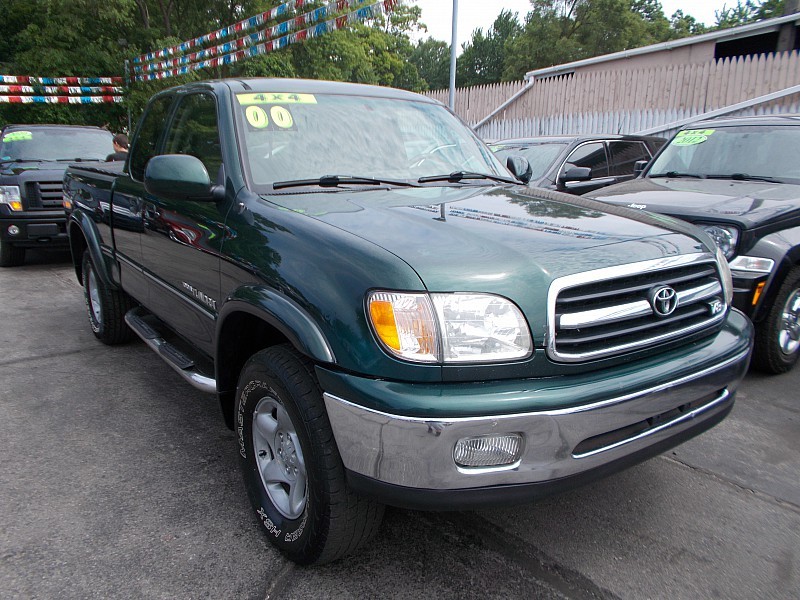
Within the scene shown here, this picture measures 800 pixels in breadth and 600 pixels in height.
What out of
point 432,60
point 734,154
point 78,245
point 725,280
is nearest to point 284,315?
point 725,280

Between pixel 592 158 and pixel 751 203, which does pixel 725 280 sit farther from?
pixel 592 158

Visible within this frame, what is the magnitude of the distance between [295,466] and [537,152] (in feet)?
19.5

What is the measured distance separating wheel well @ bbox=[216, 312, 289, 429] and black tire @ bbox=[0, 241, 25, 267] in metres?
6.78

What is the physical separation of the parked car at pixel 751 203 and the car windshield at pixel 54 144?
741 centimetres

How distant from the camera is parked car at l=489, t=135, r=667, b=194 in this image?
6836mm

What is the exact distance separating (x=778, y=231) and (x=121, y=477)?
4.24 m

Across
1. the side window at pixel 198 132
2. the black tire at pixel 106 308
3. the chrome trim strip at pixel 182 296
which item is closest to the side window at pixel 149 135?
the side window at pixel 198 132

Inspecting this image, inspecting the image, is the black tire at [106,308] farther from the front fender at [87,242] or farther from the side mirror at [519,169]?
the side mirror at [519,169]

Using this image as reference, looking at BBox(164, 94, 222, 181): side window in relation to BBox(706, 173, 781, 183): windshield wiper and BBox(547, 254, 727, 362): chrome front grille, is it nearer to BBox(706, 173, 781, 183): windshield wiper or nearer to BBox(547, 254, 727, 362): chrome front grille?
BBox(547, 254, 727, 362): chrome front grille

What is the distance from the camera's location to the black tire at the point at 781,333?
4148 mm

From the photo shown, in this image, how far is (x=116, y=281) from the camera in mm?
4438

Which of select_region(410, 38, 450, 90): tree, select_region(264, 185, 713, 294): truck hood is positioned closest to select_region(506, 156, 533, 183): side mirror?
select_region(264, 185, 713, 294): truck hood

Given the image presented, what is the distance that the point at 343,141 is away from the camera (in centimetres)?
308

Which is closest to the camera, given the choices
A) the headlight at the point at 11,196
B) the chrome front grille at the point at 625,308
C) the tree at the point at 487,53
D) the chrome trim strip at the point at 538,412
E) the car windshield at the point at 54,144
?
the chrome trim strip at the point at 538,412
